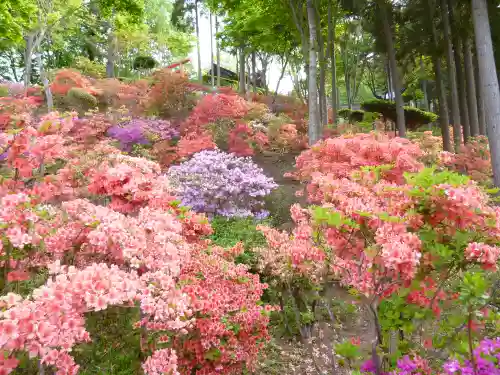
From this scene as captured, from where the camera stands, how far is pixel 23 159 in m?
2.97

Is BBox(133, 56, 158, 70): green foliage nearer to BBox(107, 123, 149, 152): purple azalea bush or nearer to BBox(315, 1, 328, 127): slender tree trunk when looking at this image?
BBox(315, 1, 328, 127): slender tree trunk

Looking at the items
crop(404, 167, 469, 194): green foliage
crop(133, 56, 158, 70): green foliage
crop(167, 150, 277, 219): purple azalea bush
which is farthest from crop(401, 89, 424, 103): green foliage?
crop(404, 167, 469, 194): green foliage

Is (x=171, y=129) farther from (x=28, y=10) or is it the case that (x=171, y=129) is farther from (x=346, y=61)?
(x=346, y=61)

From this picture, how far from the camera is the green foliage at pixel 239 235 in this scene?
6113 mm

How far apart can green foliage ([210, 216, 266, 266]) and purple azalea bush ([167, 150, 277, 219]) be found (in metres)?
0.30

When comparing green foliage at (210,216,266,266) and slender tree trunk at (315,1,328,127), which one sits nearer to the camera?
green foliage at (210,216,266,266)

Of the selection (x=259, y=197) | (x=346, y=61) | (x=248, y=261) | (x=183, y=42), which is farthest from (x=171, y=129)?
(x=183, y=42)

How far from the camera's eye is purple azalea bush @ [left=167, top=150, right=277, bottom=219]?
7719 mm

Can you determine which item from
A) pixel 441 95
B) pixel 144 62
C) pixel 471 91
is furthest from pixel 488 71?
pixel 144 62

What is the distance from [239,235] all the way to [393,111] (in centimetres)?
1354

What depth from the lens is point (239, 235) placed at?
6727 millimetres

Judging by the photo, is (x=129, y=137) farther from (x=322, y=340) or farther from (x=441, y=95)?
(x=441, y=95)

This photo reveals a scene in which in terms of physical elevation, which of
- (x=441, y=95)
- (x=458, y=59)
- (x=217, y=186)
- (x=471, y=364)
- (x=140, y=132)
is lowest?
(x=471, y=364)

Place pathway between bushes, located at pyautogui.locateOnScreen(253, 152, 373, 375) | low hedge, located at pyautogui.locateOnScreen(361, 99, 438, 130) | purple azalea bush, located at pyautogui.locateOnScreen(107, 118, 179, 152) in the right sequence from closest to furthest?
1. pathway between bushes, located at pyautogui.locateOnScreen(253, 152, 373, 375)
2. purple azalea bush, located at pyautogui.locateOnScreen(107, 118, 179, 152)
3. low hedge, located at pyautogui.locateOnScreen(361, 99, 438, 130)
